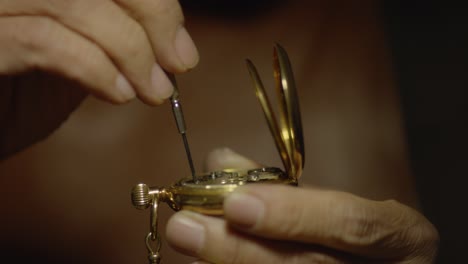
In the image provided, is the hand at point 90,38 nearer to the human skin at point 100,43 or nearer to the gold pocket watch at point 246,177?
the human skin at point 100,43

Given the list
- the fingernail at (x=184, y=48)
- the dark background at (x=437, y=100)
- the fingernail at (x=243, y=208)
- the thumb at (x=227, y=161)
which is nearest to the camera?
the fingernail at (x=243, y=208)

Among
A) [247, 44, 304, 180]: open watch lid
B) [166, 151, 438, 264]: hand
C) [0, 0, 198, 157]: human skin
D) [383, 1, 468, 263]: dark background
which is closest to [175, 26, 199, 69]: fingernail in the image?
[0, 0, 198, 157]: human skin

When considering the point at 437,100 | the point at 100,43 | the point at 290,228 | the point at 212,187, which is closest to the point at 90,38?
the point at 100,43

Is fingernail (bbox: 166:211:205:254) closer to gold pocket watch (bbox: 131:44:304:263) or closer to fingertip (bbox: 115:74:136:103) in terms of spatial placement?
gold pocket watch (bbox: 131:44:304:263)

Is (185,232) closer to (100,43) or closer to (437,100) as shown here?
(100,43)

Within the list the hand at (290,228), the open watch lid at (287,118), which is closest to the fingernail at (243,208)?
the hand at (290,228)
